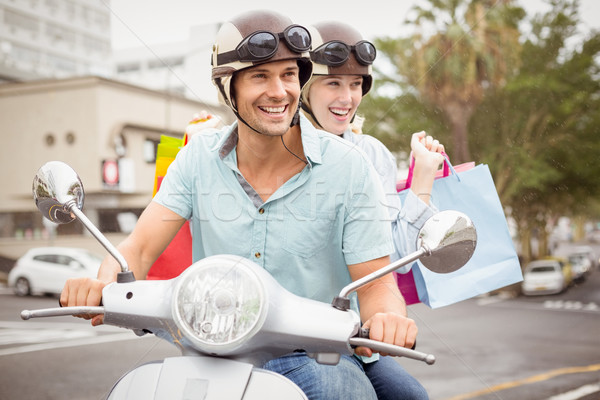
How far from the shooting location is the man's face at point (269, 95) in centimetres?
149

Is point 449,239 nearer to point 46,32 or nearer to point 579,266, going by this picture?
point 579,266

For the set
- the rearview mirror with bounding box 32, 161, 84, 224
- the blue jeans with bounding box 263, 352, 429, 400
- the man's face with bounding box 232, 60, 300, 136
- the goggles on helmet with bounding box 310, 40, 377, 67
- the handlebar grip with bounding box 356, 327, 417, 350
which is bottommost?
the blue jeans with bounding box 263, 352, 429, 400

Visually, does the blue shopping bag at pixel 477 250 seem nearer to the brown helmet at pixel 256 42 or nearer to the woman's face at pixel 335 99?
the woman's face at pixel 335 99

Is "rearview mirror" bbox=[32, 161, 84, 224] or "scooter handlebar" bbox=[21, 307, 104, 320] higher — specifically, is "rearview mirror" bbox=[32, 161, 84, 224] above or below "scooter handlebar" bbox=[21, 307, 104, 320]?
above

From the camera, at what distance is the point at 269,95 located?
1501 millimetres

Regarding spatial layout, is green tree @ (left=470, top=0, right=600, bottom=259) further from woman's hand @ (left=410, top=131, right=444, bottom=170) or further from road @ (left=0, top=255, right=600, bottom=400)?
road @ (left=0, top=255, right=600, bottom=400)

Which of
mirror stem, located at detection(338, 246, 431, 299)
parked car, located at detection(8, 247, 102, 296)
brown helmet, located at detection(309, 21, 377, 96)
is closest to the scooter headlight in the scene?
mirror stem, located at detection(338, 246, 431, 299)

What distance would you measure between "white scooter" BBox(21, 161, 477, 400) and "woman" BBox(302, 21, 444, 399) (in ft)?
2.34

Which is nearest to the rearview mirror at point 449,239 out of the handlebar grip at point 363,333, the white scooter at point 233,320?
the white scooter at point 233,320

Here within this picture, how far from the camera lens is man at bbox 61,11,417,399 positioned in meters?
1.43

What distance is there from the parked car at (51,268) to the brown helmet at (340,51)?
12288 mm

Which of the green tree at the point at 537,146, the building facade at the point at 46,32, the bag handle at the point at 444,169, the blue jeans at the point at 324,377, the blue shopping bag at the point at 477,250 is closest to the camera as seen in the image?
the blue jeans at the point at 324,377

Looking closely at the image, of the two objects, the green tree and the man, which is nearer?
the man

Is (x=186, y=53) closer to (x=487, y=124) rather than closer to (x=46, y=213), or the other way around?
(x=46, y=213)
